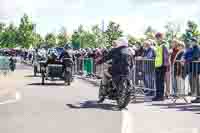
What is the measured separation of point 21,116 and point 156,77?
19.9ft

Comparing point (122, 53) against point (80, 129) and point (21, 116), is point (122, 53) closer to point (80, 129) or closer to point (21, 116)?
point (21, 116)

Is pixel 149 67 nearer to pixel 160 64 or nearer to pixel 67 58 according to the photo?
pixel 160 64

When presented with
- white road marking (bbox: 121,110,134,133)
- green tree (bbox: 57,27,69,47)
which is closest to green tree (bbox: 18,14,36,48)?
green tree (bbox: 57,27,69,47)

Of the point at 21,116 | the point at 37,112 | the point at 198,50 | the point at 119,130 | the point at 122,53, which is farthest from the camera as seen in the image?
the point at 198,50

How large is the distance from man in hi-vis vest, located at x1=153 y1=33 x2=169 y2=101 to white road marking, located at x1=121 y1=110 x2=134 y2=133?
3.43 metres

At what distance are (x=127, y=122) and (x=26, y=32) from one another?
99.7m

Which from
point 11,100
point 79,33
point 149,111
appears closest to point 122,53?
point 149,111

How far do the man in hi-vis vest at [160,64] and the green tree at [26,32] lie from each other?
92868 mm

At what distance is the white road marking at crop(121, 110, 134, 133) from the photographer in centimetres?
1071

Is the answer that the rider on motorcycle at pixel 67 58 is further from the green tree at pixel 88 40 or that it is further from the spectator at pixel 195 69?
the green tree at pixel 88 40

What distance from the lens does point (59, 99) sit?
683 inches

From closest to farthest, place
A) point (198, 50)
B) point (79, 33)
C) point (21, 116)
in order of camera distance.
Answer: point (21, 116)
point (198, 50)
point (79, 33)

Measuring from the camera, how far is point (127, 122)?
11969 millimetres

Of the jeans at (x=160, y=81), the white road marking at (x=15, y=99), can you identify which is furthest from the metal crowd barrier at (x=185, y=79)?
the white road marking at (x=15, y=99)
